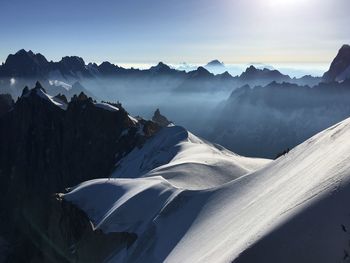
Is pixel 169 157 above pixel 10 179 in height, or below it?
above

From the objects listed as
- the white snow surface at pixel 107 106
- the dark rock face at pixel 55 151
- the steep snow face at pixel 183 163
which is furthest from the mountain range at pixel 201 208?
the white snow surface at pixel 107 106

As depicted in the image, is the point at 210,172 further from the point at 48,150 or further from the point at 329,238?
the point at 48,150

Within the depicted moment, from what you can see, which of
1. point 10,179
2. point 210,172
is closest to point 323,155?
point 210,172

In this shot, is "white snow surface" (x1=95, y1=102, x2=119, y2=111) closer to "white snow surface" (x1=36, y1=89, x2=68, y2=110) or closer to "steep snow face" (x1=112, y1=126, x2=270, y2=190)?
"white snow surface" (x1=36, y1=89, x2=68, y2=110)

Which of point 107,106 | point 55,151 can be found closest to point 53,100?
point 55,151

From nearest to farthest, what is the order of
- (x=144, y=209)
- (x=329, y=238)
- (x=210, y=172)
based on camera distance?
1. (x=329, y=238)
2. (x=144, y=209)
3. (x=210, y=172)

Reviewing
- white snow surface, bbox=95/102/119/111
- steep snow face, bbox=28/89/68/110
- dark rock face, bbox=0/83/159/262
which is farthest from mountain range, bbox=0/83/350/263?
steep snow face, bbox=28/89/68/110

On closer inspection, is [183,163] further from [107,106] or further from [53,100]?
[53,100]
